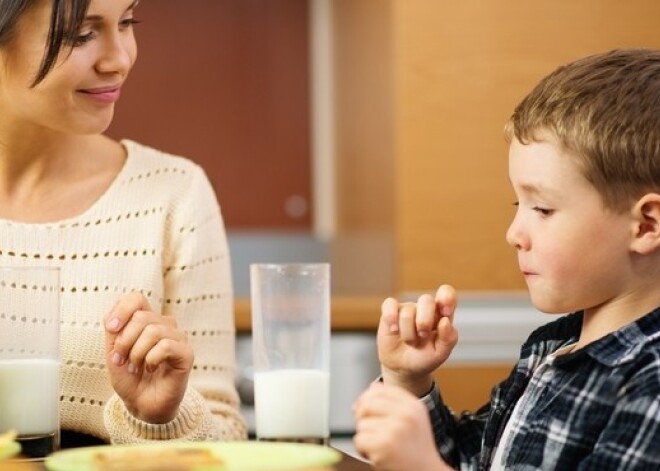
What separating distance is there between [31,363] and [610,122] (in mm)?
632

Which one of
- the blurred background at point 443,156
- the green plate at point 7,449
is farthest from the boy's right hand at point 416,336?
the blurred background at point 443,156

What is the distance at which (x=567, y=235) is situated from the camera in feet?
4.09

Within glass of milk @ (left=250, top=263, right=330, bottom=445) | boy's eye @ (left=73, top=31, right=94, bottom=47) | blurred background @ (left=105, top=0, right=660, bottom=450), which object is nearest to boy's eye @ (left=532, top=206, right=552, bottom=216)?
glass of milk @ (left=250, top=263, right=330, bottom=445)

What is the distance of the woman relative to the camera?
161 cm

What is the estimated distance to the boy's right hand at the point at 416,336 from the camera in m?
1.29

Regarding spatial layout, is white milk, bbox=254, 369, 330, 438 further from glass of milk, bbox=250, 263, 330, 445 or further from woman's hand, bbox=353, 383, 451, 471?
woman's hand, bbox=353, 383, 451, 471

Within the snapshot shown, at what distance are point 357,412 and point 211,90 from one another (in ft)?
7.97

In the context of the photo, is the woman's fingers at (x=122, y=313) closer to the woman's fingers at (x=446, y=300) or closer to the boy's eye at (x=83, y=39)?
the woman's fingers at (x=446, y=300)

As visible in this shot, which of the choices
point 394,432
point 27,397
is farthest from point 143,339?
point 394,432

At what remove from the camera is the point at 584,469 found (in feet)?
3.64

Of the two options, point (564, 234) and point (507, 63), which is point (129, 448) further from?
point (507, 63)

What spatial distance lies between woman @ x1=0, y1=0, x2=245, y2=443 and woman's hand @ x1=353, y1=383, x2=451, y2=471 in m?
0.46

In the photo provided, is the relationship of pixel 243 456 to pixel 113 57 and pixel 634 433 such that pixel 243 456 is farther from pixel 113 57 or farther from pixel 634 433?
pixel 113 57

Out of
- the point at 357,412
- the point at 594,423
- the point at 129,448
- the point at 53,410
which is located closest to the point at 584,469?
the point at 594,423
